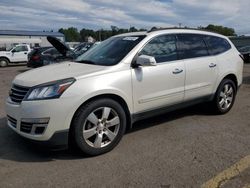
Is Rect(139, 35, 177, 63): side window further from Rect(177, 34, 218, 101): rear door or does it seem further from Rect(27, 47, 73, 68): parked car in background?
Rect(27, 47, 73, 68): parked car in background

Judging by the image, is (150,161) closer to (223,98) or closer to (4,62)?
(223,98)

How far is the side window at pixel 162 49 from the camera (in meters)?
4.44

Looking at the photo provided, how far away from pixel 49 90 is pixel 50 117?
1.12ft

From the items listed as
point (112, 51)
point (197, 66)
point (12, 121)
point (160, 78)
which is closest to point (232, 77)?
point (197, 66)

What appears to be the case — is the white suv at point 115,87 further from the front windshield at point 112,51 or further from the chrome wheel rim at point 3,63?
the chrome wheel rim at point 3,63

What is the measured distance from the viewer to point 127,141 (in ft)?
14.3

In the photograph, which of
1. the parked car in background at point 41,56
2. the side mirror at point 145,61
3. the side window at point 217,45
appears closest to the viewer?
the side mirror at point 145,61

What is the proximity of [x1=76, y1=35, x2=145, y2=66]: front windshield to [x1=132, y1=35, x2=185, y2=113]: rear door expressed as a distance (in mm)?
236

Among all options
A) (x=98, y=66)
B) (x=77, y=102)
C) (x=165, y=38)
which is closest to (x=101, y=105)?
(x=77, y=102)

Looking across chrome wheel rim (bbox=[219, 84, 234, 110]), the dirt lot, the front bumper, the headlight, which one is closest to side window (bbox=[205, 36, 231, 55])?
chrome wheel rim (bbox=[219, 84, 234, 110])

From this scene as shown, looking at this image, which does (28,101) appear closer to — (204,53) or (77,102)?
(77,102)

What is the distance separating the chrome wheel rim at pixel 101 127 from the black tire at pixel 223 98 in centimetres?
246

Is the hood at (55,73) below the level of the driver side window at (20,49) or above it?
above

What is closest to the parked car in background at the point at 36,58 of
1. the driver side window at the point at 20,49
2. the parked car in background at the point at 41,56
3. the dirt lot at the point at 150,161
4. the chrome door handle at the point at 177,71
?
the parked car in background at the point at 41,56
